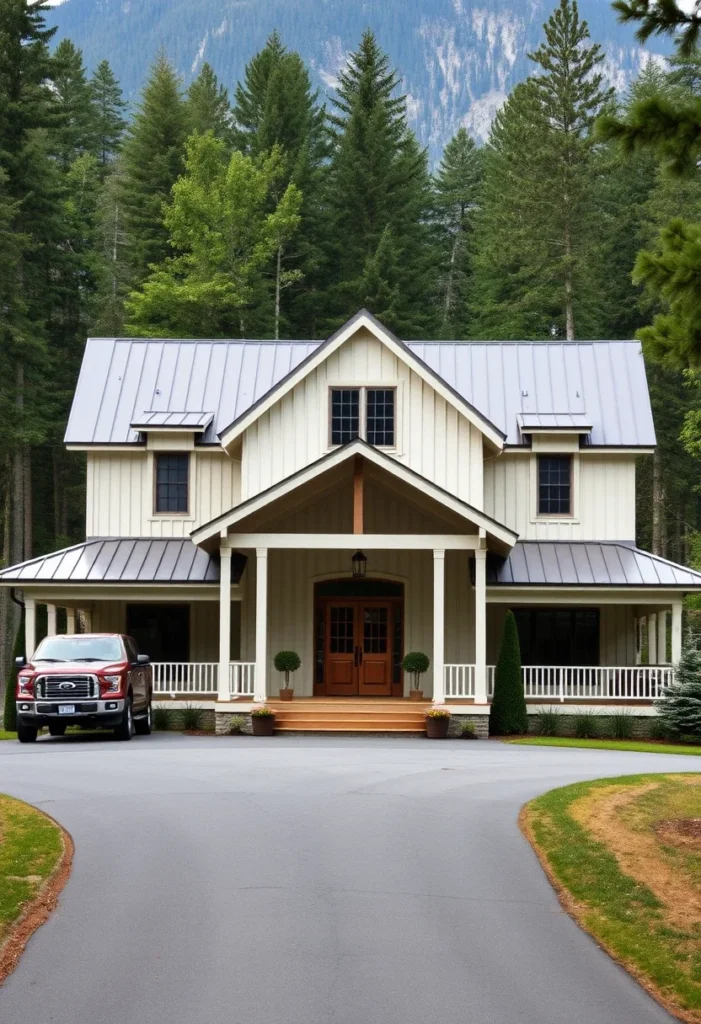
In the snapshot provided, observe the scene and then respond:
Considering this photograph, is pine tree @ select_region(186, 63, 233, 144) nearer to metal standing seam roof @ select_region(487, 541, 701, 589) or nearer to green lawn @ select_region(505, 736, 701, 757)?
metal standing seam roof @ select_region(487, 541, 701, 589)

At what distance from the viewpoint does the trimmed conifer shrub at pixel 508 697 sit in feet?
86.3

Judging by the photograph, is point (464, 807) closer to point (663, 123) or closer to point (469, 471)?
point (663, 123)

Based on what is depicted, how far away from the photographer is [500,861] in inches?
474

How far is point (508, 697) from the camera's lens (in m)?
26.3

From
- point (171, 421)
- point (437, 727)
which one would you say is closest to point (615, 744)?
point (437, 727)

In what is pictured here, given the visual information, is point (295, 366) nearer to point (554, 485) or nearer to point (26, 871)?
point (554, 485)

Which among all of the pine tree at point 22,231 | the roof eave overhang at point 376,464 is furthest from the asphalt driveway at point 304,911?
the pine tree at point 22,231

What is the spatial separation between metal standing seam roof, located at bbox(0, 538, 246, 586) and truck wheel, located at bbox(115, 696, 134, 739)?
472cm

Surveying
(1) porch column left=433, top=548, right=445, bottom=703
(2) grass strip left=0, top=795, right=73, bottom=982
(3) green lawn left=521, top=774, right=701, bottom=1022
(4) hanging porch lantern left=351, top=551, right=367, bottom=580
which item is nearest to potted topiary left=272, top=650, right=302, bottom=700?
(4) hanging porch lantern left=351, top=551, right=367, bottom=580

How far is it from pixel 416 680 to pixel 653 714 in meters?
4.91

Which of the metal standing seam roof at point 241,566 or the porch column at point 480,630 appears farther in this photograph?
the metal standing seam roof at point 241,566

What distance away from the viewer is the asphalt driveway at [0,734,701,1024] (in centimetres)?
791

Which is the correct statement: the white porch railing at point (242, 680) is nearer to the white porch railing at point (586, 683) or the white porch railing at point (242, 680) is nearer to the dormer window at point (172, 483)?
the white porch railing at point (586, 683)

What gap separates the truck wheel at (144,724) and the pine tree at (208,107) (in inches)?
1435
